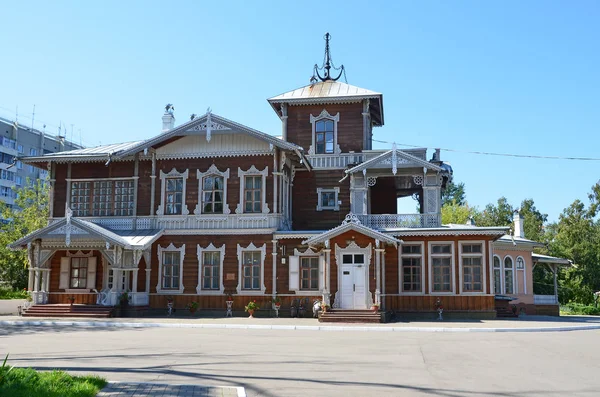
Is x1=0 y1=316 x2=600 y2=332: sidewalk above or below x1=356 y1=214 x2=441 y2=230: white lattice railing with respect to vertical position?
below

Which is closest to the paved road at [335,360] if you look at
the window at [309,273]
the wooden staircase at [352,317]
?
the wooden staircase at [352,317]

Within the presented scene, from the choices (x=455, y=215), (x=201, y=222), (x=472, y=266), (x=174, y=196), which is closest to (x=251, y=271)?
(x=201, y=222)

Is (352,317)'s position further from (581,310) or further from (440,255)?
(581,310)

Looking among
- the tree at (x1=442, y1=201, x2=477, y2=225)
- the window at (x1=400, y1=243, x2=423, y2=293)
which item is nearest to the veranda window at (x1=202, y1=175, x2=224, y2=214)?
the window at (x1=400, y1=243, x2=423, y2=293)

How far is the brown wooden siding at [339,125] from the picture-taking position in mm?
27859

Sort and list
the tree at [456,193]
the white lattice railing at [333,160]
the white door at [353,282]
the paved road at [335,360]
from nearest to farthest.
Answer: the paved road at [335,360] → the white door at [353,282] → the white lattice railing at [333,160] → the tree at [456,193]

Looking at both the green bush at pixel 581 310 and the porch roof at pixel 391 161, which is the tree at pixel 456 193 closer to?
the green bush at pixel 581 310

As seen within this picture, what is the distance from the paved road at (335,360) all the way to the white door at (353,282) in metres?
5.64

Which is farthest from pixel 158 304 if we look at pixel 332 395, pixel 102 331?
pixel 332 395

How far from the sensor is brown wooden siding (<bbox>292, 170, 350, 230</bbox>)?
27531 mm

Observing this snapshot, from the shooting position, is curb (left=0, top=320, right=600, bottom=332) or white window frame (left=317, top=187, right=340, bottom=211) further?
white window frame (left=317, top=187, right=340, bottom=211)

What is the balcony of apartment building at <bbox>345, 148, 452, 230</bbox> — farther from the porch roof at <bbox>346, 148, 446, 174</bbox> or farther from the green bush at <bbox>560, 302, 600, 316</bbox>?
the green bush at <bbox>560, 302, 600, 316</bbox>

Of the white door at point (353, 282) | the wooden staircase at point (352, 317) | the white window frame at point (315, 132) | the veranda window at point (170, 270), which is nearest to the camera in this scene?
the wooden staircase at point (352, 317)

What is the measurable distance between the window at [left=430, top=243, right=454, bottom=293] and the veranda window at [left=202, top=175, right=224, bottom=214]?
9111 millimetres
